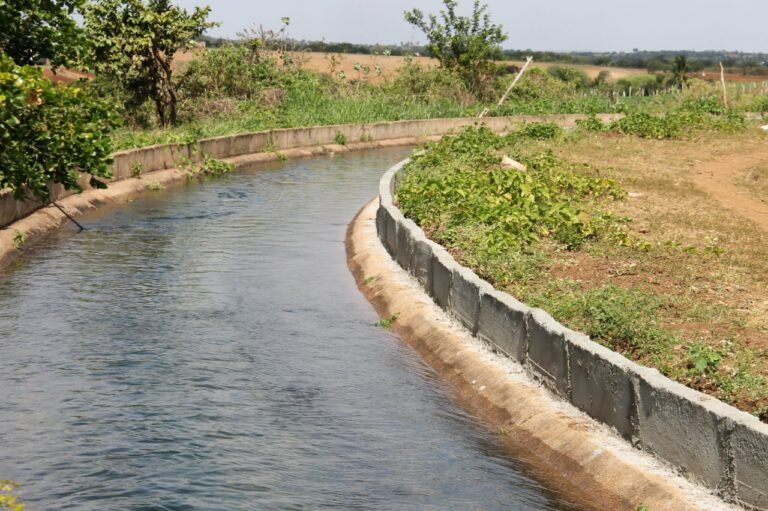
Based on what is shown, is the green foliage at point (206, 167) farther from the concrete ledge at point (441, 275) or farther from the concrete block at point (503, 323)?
the concrete block at point (503, 323)

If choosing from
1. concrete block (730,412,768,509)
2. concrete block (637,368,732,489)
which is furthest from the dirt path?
concrete block (730,412,768,509)

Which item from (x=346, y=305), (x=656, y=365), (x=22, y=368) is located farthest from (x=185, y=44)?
(x=656, y=365)

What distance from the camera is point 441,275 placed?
50.6ft

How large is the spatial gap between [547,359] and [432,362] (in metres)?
2.42

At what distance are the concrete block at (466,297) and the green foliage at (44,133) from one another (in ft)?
20.9

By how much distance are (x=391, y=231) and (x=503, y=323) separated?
6559mm

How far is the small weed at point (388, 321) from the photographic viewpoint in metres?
15.8

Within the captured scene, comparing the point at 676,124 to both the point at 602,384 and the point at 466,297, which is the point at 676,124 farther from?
the point at 602,384

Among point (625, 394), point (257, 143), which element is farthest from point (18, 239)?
point (257, 143)

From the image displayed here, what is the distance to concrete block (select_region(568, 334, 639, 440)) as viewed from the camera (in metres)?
10.2

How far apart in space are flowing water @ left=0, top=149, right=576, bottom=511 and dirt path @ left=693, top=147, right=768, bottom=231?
6.86 metres

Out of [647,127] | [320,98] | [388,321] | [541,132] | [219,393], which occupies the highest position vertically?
[320,98]

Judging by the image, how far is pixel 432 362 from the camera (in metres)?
14.0

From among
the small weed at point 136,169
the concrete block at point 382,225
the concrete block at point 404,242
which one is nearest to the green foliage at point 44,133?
the concrete block at point 382,225
